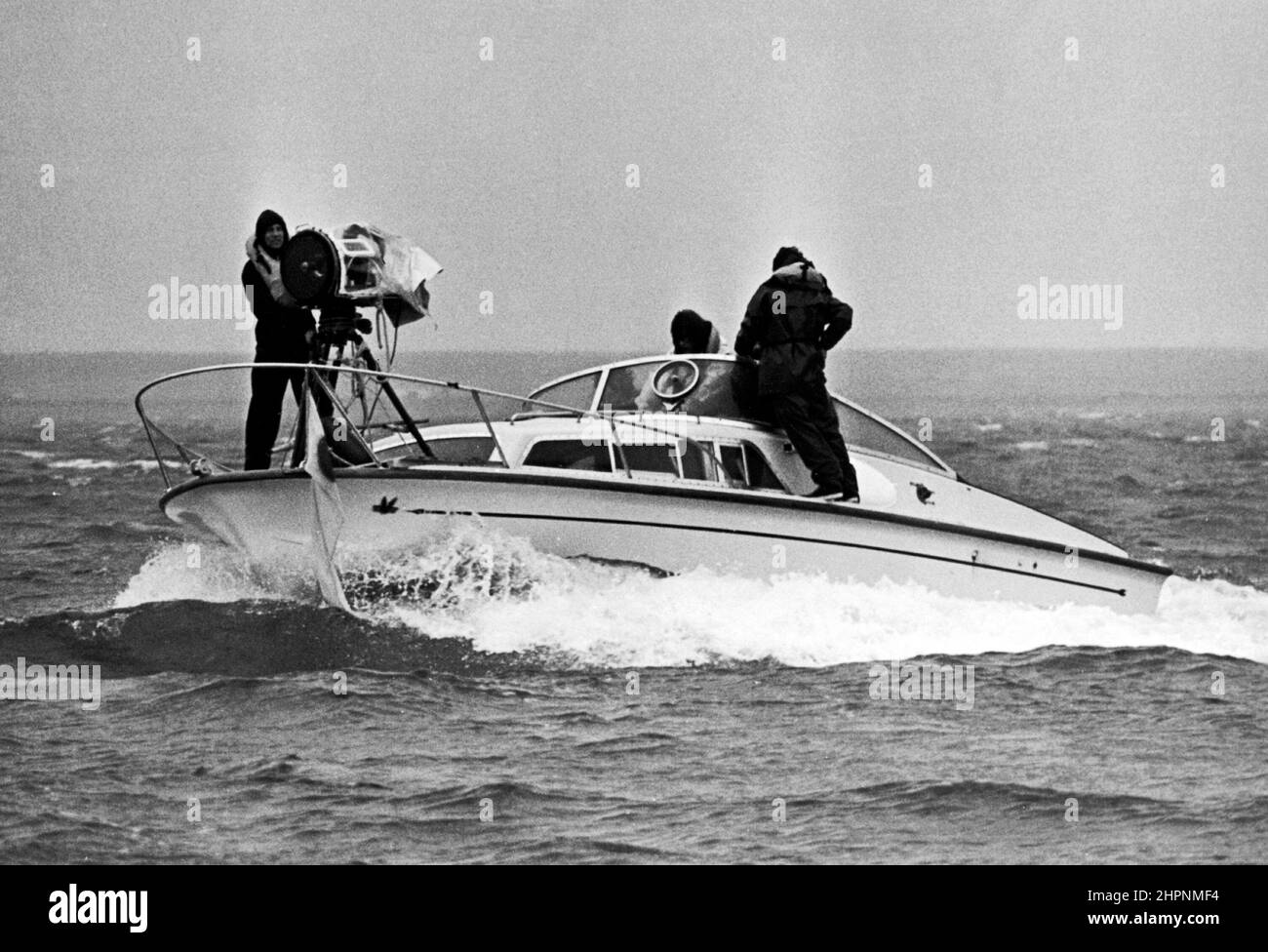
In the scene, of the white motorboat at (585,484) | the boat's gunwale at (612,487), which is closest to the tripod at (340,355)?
the white motorboat at (585,484)

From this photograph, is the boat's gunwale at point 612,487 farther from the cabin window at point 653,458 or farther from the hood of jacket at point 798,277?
the hood of jacket at point 798,277

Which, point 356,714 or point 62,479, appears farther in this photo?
point 62,479

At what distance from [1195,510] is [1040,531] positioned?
462 inches

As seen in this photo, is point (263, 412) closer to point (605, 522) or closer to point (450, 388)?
point (450, 388)

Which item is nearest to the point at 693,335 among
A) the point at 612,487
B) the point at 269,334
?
the point at 612,487

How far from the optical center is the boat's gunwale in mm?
11516

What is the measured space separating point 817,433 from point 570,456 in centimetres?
159

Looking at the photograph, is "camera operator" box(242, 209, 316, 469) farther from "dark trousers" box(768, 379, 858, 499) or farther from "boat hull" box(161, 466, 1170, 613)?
"dark trousers" box(768, 379, 858, 499)

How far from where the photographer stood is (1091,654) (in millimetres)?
12672

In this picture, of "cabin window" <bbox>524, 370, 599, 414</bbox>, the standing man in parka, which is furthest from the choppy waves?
"cabin window" <bbox>524, 370, 599, 414</bbox>

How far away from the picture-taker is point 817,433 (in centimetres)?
1280

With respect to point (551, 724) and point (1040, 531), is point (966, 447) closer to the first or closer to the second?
point (1040, 531)
